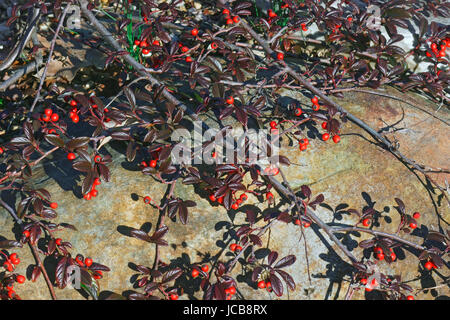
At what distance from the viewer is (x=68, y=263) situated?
2.09 metres

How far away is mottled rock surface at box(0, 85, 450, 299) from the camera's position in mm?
2237

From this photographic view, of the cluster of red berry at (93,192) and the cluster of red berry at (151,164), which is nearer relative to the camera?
the cluster of red berry at (93,192)

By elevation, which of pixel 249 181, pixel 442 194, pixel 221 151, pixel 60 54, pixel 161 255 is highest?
pixel 60 54

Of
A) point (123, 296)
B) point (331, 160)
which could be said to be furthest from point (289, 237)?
point (123, 296)

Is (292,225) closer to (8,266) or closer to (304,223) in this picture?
(304,223)

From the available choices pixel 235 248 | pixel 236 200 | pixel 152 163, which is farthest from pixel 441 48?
pixel 152 163

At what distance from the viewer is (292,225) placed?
239 cm

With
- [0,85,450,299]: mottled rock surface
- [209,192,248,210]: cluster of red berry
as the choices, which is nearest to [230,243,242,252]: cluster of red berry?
[0,85,450,299]: mottled rock surface

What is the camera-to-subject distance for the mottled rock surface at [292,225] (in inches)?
88.1

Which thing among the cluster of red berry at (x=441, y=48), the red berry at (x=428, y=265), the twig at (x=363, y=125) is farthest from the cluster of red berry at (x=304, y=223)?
the cluster of red berry at (x=441, y=48)

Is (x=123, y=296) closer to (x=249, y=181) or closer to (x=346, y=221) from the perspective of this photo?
(x=249, y=181)

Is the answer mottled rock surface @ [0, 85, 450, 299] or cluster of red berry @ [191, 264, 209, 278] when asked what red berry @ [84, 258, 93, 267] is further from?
cluster of red berry @ [191, 264, 209, 278]

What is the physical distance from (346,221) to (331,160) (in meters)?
0.42
